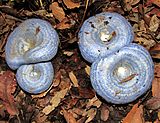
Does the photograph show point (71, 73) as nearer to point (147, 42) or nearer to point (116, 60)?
point (116, 60)

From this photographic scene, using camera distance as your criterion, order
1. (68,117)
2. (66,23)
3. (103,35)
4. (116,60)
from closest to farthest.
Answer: (116,60) → (103,35) → (68,117) → (66,23)

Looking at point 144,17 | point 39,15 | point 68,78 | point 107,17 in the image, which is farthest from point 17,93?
point 144,17

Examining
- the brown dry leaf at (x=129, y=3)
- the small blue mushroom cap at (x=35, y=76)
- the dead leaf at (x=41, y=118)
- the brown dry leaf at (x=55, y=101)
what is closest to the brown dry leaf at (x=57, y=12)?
the small blue mushroom cap at (x=35, y=76)

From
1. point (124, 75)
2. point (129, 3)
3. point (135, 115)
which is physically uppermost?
point (129, 3)

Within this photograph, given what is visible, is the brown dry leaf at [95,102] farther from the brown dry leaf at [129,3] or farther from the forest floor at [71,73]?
the brown dry leaf at [129,3]

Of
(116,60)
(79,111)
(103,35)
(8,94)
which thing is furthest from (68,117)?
(103,35)

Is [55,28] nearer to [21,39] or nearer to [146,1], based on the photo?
[21,39]

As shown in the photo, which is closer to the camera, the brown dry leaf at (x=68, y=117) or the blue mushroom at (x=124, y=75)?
the blue mushroom at (x=124, y=75)
